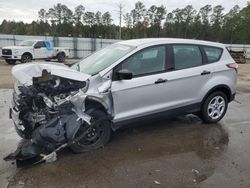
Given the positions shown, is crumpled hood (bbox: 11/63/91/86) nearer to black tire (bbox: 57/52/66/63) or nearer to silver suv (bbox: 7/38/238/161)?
silver suv (bbox: 7/38/238/161)

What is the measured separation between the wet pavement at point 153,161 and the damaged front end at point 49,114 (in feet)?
0.95

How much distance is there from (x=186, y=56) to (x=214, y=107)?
1296 mm

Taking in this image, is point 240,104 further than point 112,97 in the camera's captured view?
Yes

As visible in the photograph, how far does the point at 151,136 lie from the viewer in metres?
5.62

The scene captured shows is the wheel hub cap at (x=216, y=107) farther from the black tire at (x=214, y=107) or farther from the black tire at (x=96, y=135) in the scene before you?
the black tire at (x=96, y=135)

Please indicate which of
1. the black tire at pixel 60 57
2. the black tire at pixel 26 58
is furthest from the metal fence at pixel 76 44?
the black tire at pixel 26 58

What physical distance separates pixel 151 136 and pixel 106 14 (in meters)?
62.0

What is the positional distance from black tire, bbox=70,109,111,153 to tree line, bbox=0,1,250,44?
53954mm

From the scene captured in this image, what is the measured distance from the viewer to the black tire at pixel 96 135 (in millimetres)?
4730

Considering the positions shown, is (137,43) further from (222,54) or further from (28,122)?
(28,122)

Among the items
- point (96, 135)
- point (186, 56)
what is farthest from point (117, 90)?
point (186, 56)

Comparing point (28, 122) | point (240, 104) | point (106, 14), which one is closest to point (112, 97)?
point (28, 122)

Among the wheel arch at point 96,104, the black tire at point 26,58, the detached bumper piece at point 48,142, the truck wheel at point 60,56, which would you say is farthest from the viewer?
the truck wheel at point 60,56

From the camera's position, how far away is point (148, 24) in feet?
224
